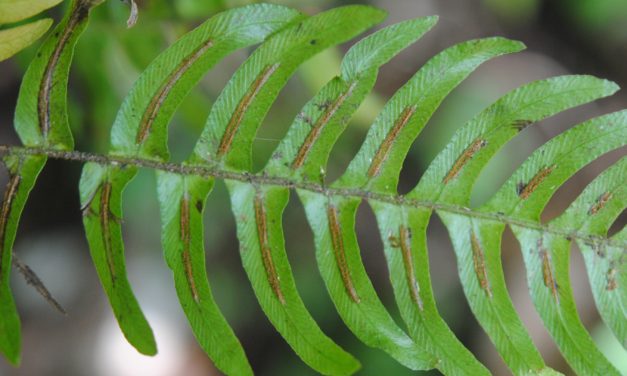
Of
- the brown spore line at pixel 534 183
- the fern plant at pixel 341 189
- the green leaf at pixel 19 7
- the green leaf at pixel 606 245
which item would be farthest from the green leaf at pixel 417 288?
the green leaf at pixel 19 7

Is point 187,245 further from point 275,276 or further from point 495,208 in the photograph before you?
point 495,208

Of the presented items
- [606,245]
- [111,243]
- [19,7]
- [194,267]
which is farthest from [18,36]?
[606,245]

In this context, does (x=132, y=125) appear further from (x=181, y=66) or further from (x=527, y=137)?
(x=527, y=137)

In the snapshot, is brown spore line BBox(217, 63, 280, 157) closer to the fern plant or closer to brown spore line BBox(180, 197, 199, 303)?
the fern plant

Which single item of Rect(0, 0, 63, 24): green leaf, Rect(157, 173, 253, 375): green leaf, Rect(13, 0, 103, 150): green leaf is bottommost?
Rect(157, 173, 253, 375): green leaf

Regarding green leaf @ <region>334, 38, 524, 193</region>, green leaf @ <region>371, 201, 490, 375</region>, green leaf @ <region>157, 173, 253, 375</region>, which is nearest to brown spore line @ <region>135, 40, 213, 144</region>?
green leaf @ <region>157, 173, 253, 375</region>
